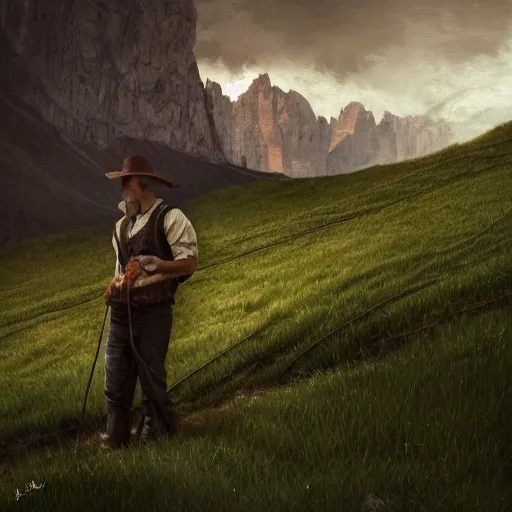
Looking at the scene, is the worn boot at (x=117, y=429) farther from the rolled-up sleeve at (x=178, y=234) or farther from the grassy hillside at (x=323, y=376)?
the rolled-up sleeve at (x=178, y=234)

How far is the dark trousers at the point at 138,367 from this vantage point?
7.54 meters

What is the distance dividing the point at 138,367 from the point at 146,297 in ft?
2.82

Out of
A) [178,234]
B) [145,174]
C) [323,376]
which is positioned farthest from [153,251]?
[323,376]

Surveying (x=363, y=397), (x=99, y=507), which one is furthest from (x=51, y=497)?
(x=363, y=397)

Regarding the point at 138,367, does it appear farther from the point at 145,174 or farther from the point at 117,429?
the point at 145,174

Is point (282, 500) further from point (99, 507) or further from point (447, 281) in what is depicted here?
point (447, 281)

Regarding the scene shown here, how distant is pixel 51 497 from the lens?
4.39 metres

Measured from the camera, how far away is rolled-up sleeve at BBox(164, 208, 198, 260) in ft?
24.4

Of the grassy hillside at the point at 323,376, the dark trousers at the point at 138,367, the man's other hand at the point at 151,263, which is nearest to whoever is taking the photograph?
the grassy hillside at the point at 323,376

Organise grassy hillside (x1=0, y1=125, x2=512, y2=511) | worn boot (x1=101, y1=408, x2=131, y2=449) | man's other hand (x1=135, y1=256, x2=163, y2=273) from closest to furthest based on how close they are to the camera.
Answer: grassy hillside (x1=0, y1=125, x2=512, y2=511) → man's other hand (x1=135, y1=256, x2=163, y2=273) → worn boot (x1=101, y1=408, x2=131, y2=449)

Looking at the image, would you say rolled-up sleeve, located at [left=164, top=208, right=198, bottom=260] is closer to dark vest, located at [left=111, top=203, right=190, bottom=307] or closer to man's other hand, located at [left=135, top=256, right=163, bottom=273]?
dark vest, located at [left=111, top=203, right=190, bottom=307]

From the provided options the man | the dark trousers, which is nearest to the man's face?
the man

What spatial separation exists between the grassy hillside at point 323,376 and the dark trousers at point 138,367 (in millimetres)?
447

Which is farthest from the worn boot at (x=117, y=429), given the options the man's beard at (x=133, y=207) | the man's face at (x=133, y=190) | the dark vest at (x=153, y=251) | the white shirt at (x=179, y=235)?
the man's face at (x=133, y=190)
